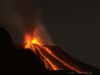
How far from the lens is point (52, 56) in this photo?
5959 cm

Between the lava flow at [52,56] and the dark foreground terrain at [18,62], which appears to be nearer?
the dark foreground terrain at [18,62]

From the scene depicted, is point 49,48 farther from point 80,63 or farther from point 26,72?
point 26,72

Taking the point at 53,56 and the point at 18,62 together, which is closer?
the point at 18,62

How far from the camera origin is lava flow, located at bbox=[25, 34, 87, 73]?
52.5m

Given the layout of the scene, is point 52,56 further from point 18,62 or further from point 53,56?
point 18,62

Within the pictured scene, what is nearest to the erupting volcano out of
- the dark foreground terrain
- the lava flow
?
the lava flow

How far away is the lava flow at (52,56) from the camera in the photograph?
52475 millimetres

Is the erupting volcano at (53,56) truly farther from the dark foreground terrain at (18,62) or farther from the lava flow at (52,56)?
the dark foreground terrain at (18,62)

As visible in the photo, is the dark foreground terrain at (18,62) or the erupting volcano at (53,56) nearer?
the dark foreground terrain at (18,62)

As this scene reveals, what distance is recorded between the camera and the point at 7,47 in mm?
32031

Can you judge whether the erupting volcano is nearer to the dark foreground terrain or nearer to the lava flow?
the lava flow

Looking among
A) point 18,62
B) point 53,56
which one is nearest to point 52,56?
point 53,56

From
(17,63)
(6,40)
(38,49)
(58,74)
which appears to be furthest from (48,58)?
(17,63)

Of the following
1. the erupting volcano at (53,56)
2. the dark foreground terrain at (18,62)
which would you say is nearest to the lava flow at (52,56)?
the erupting volcano at (53,56)
